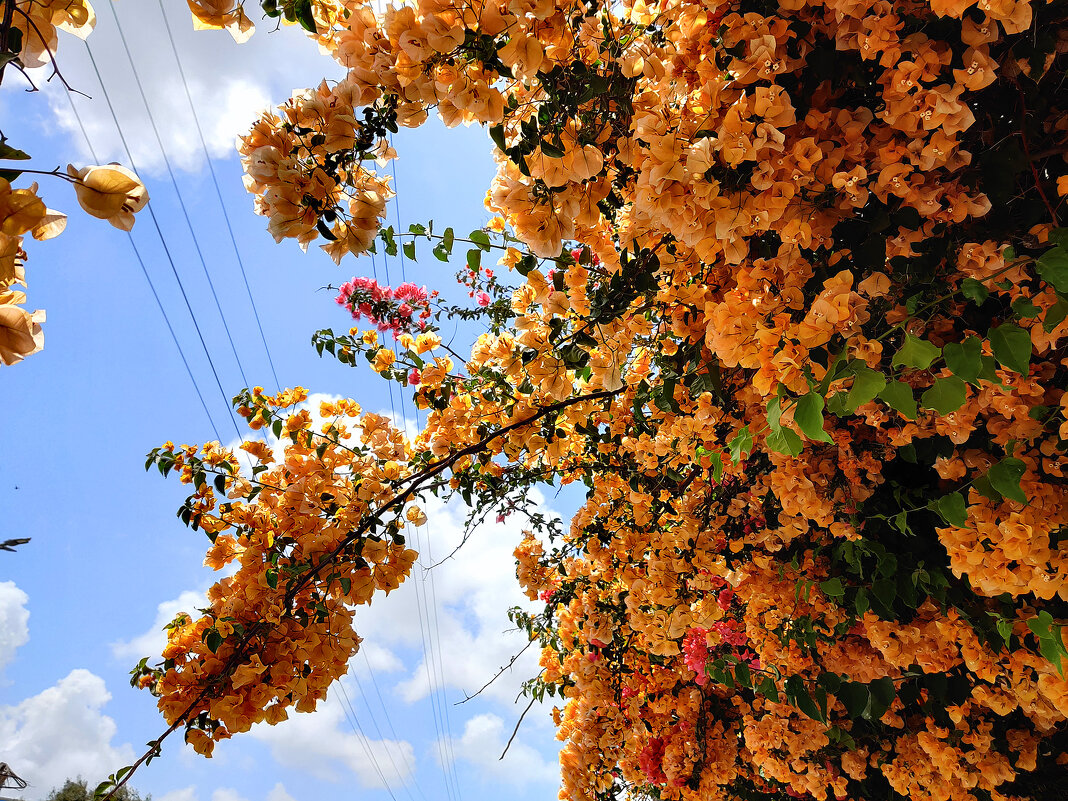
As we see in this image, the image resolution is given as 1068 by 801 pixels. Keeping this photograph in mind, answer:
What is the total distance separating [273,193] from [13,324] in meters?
0.44

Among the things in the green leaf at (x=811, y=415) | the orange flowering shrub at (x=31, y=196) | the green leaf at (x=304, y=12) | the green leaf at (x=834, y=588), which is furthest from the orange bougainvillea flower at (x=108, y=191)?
the green leaf at (x=834, y=588)

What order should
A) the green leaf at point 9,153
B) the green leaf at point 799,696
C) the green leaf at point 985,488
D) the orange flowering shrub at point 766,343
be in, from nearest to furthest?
the green leaf at point 9,153
the orange flowering shrub at point 766,343
the green leaf at point 985,488
the green leaf at point 799,696

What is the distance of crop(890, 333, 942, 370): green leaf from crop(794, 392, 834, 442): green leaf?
0.12 meters

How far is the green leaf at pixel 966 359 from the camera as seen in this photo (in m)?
0.80

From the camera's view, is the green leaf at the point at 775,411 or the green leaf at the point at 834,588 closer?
the green leaf at the point at 775,411

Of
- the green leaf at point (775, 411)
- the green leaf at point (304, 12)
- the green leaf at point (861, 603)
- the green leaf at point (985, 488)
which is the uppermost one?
the green leaf at point (304, 12)

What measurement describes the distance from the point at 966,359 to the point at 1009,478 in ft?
1.24

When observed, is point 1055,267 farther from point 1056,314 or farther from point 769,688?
point 769,688

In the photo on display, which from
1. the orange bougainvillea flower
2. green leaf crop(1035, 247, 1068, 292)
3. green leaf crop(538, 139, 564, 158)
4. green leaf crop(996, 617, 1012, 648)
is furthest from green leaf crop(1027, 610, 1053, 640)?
the orange bougainvillea flower

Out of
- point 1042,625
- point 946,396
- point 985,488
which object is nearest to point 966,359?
point 946,396

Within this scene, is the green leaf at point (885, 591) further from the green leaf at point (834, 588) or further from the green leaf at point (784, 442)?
the green leaf at point (784, 442)

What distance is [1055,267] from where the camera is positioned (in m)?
0.78

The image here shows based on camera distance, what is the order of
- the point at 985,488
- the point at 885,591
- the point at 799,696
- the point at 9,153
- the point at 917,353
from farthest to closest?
the point at 799,696 < the point at 885,591 < the point at 985,488 < the point at 917,353 < the point at 9,153

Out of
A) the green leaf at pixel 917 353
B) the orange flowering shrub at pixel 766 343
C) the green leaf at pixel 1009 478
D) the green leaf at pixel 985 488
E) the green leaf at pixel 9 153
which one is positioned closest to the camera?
the green leaf at pixel 9 153
